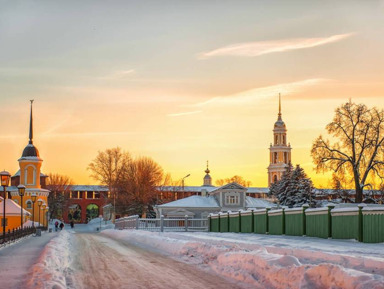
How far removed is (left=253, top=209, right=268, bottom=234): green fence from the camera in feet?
104

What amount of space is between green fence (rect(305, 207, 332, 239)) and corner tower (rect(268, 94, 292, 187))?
137469 millimetres

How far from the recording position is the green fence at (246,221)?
34.5m

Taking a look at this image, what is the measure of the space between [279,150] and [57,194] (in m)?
61.8

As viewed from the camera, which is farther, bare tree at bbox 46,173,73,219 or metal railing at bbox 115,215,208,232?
bare tree at bbox 46,173,73,219

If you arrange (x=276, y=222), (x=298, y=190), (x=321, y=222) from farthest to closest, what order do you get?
1. (x=298, y=190)
2. (x=276, y=222)
3. (x=321, y=222)

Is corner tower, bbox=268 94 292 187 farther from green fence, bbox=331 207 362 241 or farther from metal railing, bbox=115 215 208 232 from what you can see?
green fence, bbox=331 207 362 241

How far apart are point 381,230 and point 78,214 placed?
149 m

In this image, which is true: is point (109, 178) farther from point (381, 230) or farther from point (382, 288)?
point (382, 288)

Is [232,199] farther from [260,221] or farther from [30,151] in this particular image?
[260,221]

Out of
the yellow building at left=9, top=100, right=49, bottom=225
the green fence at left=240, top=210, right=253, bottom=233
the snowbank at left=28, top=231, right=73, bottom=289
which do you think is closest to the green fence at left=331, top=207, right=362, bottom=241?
the snowbank at left=28, top=231, right=73, bottom=289

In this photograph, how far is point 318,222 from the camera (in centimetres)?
2428

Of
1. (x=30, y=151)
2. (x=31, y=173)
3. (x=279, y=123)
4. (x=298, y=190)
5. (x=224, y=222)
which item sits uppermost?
(x=279, y=123)

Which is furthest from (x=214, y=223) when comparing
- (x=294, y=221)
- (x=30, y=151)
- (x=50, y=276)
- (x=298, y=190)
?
(x=30, y=151)

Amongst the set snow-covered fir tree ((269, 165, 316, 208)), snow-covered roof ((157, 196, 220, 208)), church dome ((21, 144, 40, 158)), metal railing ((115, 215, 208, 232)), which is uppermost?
church dome ((21, 144, 40, 158))
